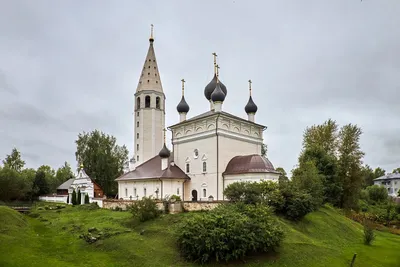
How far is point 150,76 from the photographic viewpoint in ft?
117

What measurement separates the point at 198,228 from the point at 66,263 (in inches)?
217

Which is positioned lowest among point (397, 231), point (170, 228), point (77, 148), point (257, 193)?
point (397, 231)

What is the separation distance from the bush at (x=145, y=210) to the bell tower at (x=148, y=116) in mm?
16169

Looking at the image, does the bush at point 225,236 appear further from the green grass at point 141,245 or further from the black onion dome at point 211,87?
the black onion dome at point 211,87

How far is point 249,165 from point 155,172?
26.8ft

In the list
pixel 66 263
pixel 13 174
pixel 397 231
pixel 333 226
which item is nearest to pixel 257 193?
pixel 333 226

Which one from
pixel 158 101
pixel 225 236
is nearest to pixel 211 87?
pixel 158 101

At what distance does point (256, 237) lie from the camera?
13.9 m

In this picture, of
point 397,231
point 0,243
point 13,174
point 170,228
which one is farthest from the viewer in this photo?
point 13,174

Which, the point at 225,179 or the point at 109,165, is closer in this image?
the point at 225,179

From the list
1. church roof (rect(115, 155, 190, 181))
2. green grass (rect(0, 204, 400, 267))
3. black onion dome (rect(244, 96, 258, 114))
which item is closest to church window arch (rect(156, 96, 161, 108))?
church roof (rect(115, 155, 190, 181))

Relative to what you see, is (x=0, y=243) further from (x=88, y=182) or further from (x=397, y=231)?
(x=397, y=231)

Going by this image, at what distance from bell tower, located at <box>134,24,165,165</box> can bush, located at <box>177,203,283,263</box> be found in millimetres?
21003

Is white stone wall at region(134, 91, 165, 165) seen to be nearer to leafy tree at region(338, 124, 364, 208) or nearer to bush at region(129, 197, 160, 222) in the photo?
bush at region(129, 197, 160, 222)
